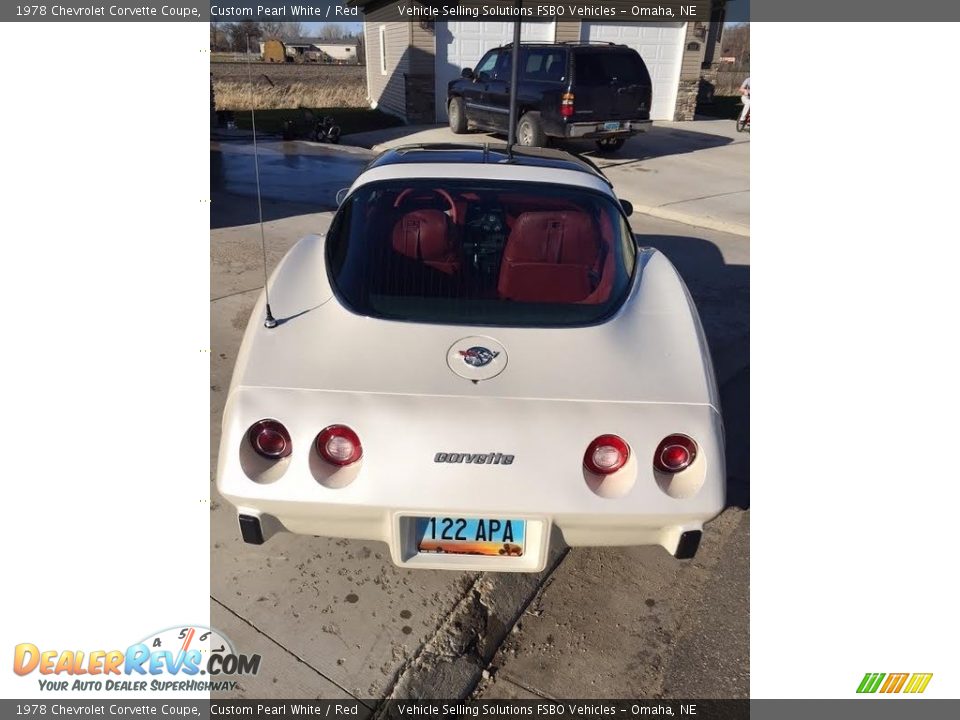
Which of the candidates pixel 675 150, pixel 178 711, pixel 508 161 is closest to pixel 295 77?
pixel 675 150

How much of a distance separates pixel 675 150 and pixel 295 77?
1820cm

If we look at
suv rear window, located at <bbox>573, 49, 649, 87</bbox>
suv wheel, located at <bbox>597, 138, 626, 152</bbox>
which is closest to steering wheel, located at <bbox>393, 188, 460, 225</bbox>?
suv rear window, located at <bbox>573, 49, 649, 87</bbox>

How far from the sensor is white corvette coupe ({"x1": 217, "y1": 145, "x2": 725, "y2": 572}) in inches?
79.6

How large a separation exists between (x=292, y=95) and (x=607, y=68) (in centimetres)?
1536

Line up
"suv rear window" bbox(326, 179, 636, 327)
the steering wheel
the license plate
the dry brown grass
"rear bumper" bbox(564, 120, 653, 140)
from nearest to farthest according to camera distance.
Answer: the license plate, "suv rear window" bbox(326, 179, 636, 327), the steering wheel, "rear bumper" bbox(564, 120, 653, 140), the dry brown grass

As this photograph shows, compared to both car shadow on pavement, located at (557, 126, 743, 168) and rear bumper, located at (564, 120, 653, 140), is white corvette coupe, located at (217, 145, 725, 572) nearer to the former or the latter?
rear bumper, located at (564, 120, 653, 140)

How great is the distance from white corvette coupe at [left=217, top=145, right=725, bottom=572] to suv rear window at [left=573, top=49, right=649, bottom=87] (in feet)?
30.7

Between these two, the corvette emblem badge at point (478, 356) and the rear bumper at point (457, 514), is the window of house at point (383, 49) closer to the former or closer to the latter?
the corvette emblem badge at point (478, 356)

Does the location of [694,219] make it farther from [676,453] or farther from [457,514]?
[457,514]

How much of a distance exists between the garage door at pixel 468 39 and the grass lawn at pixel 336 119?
200 centimetres

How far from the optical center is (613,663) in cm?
233

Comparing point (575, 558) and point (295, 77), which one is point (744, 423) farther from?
point (295, 77)

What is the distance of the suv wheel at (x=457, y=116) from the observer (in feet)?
44.6
